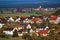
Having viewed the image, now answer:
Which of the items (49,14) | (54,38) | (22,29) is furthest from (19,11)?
(54,38)

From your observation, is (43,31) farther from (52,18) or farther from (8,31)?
(8,31)

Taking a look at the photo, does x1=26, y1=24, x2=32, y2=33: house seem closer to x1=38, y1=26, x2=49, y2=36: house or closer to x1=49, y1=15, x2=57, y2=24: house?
x1=38, y1=26, x2=49, y2=36: house

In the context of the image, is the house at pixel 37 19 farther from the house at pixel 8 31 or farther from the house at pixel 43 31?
the house at pixel 8 31

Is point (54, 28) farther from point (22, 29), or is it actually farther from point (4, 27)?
point (4, 27)

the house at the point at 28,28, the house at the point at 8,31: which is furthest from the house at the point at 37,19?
the house at the point at 8,31

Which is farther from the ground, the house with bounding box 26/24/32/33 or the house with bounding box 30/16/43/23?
the house with bounding box 30/16/43/23

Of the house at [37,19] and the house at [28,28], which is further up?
the house at [37,19]

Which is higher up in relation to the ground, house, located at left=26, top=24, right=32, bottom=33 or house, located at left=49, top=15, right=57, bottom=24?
house, located at left=49, top=15, right=57, bottom=24

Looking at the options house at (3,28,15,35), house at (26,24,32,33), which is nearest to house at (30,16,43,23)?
house at (26,24,32,33)

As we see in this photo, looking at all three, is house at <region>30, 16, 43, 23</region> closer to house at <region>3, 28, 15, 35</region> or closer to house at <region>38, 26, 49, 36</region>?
house at <region>38, 26, 49, 36</region>

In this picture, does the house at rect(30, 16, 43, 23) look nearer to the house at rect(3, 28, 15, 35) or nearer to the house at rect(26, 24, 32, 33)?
the house at rect(26, 24, 32, 33)

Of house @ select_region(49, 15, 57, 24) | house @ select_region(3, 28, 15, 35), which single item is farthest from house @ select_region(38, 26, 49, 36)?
house @ select_region(3, 28, 15, 35)
